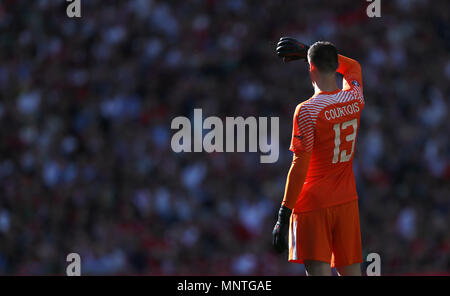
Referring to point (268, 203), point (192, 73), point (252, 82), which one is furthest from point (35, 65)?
point (268, 203)

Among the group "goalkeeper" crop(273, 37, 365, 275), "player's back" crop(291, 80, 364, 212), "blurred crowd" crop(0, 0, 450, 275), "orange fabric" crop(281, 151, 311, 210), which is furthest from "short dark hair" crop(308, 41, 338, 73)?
"blurred crowd" crop(0, 0, 450, 275)

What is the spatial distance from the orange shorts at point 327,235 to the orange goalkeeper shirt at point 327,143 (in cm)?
5

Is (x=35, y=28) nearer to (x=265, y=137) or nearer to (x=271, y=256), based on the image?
(x=265, y=137)

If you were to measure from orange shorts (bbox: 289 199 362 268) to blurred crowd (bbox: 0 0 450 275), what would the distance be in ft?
15.9

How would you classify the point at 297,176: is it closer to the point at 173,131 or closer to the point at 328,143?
the point at 328,143

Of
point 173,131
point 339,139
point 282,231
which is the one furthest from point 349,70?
point 173,131

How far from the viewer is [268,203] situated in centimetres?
1034

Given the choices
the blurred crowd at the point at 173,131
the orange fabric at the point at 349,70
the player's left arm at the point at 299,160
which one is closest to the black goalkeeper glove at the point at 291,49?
the orange fabric at the point at 349,70

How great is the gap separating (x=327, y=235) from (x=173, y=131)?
6809 millimetres

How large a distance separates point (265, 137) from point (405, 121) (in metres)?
1.97

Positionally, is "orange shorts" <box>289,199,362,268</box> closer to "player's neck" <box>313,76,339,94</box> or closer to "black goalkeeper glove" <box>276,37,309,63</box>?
"player's neck" <box>313,76,339,94</box>

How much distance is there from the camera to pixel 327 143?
15.5 ft

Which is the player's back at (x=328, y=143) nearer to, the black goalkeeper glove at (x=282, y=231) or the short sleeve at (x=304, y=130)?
the short sleeve at (x=304, y=130)

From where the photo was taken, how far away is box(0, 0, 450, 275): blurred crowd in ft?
32.7
